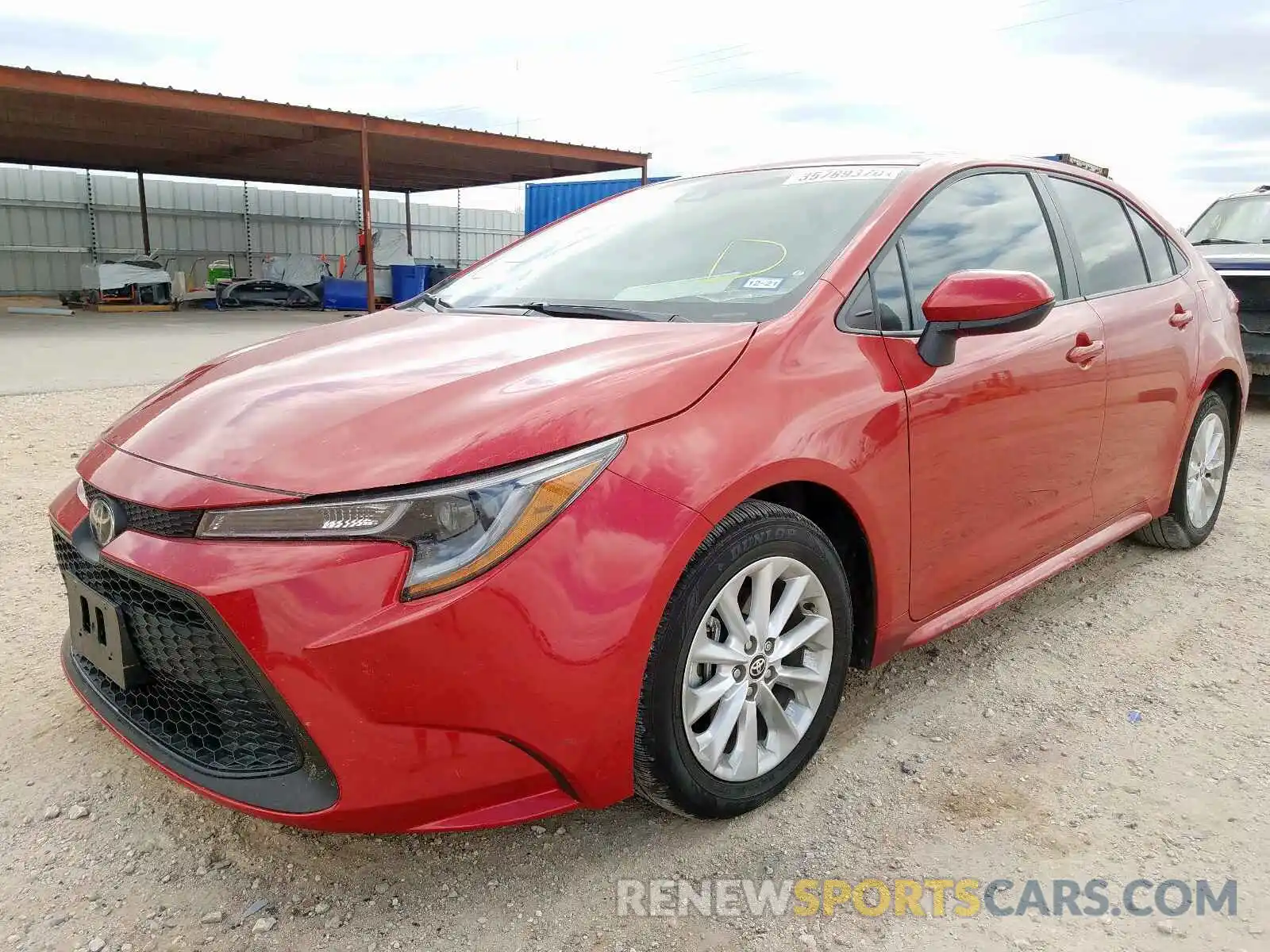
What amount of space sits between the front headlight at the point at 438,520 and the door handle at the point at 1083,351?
180cm

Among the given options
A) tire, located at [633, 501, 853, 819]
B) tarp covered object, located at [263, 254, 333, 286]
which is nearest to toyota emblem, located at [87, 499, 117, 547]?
tire, located at [633, 501, 853, 819]

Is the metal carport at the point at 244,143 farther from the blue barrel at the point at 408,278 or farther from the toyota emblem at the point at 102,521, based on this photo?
the toyota emblem at the point at 102,521

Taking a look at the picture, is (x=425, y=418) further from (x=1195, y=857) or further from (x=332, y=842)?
(x=1195, y=857)

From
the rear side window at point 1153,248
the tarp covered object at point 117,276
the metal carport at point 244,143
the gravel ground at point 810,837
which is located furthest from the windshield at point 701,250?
the tarp covered object at point 117,276

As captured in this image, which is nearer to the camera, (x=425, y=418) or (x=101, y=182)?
(x=425, y=418)

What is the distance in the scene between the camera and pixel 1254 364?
7.09m

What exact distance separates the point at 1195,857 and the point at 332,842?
1795 mm

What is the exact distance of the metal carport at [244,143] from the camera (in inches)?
544

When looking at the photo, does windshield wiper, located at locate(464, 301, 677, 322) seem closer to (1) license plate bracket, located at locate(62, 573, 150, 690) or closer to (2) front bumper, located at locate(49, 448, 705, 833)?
(2) front bumper, located at locate(49, 448, 705, 833)

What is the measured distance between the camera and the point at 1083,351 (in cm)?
274

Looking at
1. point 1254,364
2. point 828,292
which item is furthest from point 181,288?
point 828,292

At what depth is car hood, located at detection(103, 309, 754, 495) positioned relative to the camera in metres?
1.61

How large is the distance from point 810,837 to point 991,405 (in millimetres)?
1168

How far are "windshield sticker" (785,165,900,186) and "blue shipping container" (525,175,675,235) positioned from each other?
1829cm
